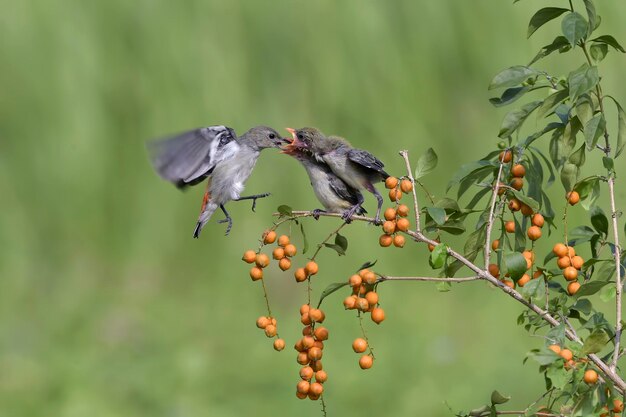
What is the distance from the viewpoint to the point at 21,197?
26.2ft

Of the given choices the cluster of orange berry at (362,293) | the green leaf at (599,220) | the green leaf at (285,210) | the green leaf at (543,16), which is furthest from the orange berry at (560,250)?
the green leaf at (285,210)

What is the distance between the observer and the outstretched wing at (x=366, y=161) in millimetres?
3695

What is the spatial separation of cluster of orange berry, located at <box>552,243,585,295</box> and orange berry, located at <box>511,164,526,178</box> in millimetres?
225

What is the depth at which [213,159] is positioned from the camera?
4.16 metres

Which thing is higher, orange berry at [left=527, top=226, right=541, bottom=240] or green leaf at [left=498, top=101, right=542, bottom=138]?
green leaf at [left=498, top=101, right=542, bottom=138]

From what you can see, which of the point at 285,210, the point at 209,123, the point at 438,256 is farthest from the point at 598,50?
the point at 209,123

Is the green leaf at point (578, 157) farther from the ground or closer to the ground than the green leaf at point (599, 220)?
farther from the ground

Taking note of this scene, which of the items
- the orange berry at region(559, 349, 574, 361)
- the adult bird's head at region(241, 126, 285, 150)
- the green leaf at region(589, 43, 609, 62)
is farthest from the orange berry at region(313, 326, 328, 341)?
the adult bird's head at region(241, 126, 285, 150)

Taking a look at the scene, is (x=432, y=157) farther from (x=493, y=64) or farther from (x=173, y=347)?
(x=493, y=64)

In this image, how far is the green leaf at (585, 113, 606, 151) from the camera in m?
2.67

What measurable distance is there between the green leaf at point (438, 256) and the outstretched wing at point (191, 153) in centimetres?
137

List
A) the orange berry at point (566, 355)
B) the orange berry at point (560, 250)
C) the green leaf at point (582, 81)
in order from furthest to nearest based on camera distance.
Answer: the orange berry at point (560, 250) → the green leaf at point (582, 81) → the orange berry at point (566, 355)

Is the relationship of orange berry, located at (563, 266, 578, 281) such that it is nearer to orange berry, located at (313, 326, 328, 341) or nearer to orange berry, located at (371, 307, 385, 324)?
orange berry, located at (371, 307, 385, 324)

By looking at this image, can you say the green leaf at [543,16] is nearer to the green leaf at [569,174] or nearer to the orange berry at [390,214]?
the green leaf at [569,174]
